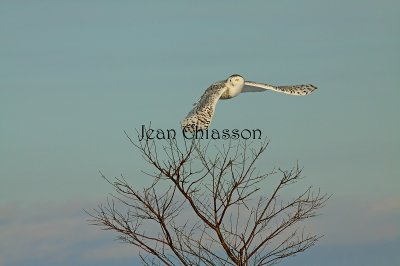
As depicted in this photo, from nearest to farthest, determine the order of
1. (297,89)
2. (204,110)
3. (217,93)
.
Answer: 1. (204,110)
2. (217,93)
3. (297,89)

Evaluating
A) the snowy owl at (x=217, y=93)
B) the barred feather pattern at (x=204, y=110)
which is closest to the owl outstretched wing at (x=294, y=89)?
the snowy owl at (x=217, y=93)

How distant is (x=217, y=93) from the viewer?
1401 centimetres

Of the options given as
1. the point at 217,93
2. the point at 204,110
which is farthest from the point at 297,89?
the point at 204,110

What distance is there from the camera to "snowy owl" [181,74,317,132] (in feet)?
43.5

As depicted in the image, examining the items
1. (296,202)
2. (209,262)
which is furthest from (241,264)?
(296,202)

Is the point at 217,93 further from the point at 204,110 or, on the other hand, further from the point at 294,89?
the point at 294,89

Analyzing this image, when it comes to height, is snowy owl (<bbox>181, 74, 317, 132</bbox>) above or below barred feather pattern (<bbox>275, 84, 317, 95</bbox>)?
below

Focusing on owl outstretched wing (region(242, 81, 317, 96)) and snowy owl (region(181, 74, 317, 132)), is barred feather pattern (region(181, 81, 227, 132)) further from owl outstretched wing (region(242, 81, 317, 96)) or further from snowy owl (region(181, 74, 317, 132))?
owl outstretched wing (region(242, 81, 317, 96))

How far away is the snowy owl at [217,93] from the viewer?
1327cm

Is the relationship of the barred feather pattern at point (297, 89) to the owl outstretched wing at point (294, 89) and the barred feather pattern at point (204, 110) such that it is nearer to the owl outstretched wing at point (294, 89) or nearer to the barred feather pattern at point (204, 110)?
the owl outstretched wing at point (294, 89)

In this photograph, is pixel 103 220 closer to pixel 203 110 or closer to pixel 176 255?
pixel 176 255

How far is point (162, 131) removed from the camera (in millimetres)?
12586

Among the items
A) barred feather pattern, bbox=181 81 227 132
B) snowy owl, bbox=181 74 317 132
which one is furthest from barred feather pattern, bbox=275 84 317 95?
barred feather pattern, bbox=181 81 227 132

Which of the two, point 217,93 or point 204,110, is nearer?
point 204,110
